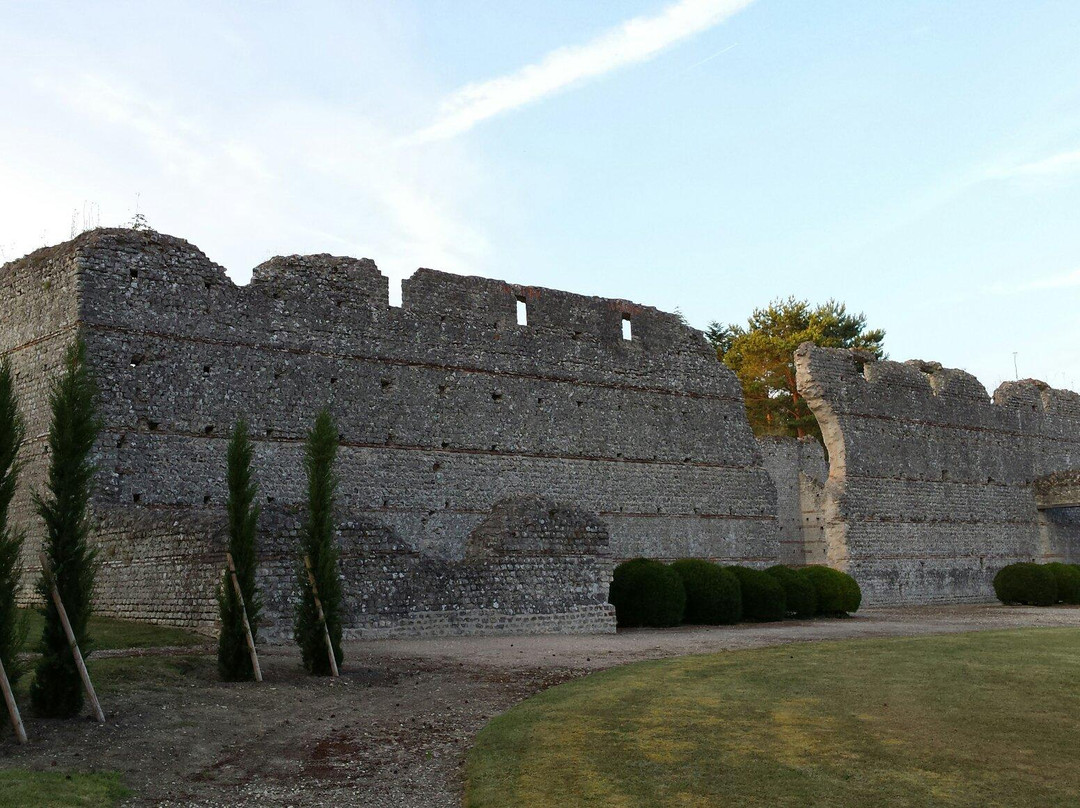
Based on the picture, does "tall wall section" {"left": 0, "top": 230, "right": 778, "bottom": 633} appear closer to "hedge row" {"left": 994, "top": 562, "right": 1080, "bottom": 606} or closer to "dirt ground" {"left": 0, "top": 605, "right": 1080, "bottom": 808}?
"dirt ground" {"left": 0, "top": 605, "right": 1080, "bottom": 808}

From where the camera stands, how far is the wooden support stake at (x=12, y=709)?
7.25 metres

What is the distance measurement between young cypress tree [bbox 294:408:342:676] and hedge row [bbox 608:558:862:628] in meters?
7.92

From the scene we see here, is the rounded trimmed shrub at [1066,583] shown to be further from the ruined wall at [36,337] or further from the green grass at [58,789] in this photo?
the green grass at [58,789]

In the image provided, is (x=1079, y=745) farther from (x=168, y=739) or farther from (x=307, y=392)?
(x=307, y=392)

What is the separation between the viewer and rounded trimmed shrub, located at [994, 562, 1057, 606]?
84.6ft

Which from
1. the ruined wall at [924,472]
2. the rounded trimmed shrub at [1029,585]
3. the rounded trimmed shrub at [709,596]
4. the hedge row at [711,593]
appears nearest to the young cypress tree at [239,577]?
the hedge row at [711,593]

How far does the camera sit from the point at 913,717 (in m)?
8.01

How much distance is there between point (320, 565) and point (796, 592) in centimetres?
1179

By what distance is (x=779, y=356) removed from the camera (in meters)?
47.1

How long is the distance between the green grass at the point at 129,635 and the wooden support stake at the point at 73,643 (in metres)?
3.30

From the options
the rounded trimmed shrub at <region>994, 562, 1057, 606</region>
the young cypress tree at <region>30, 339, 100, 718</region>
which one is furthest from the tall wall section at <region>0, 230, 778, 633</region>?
the rounded trimmed shrub at <region>994, 562, 1057, 606</region>

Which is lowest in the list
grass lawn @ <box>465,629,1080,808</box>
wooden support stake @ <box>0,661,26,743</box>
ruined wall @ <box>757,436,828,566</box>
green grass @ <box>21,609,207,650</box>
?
grass lawn @ <box>465,629,1080,808</box>

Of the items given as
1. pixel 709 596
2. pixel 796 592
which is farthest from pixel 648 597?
pixel 796 592

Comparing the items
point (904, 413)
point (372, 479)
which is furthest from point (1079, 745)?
point (904, 413)
